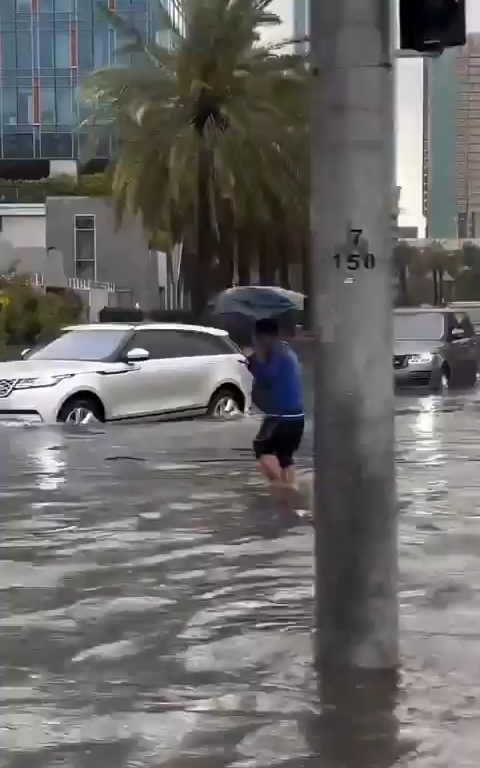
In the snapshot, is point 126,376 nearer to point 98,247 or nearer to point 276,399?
point 276,399

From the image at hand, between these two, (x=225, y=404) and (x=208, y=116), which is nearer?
(x=225, y=404)

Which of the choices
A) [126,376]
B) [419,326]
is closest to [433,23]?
[126,376]

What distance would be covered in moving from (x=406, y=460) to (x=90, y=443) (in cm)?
386

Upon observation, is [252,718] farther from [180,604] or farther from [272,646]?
[180,604]

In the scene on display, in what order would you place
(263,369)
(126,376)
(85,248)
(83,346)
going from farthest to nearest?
1. (85,248)
2. (83,346)
3. (126,376)
4. (263,369)

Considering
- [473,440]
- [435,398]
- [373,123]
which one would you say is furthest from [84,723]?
[435,398]

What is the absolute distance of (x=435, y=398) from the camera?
75.5 feet

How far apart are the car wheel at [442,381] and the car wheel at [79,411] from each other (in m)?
10.5

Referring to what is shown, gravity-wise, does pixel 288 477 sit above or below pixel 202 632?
above

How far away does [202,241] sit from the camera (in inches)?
1364

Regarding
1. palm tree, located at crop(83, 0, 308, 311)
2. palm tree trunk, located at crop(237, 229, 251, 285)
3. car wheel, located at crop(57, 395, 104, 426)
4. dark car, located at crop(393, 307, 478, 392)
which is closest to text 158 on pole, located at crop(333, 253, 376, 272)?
car wheel, located at crop(57, 395, 104, 426)

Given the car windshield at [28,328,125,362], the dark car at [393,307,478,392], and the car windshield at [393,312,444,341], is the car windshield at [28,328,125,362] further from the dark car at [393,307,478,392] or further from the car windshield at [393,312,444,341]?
the car windshield at [393,312,444,341]

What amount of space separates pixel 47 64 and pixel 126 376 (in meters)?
68.4

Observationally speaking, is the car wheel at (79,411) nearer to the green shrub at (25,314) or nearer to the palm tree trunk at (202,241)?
the green shrub at (25,314)
